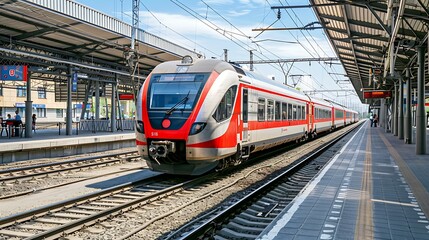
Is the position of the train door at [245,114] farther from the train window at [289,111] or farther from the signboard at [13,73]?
the signboard at [13,73]

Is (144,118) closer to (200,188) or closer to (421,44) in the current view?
(200,188)

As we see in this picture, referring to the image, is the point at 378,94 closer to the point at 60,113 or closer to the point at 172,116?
the point at 172,116

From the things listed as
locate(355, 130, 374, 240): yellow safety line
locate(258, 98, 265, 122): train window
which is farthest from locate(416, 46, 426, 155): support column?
locate(355, 130, 374, 240): yellow safety line

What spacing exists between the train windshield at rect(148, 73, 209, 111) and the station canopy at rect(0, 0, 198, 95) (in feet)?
25.0

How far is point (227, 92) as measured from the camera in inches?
440

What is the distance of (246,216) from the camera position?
25.8 ft

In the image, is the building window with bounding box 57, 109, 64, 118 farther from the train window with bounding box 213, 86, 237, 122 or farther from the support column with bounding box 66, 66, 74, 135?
the train window with bounding box 213, 86, 237, 122

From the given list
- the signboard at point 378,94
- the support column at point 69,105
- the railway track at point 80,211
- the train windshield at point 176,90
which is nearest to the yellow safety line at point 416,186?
the railway track at point 80,211

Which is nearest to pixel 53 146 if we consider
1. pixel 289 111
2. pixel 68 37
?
pixel 68 37

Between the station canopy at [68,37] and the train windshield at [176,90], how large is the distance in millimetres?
7615

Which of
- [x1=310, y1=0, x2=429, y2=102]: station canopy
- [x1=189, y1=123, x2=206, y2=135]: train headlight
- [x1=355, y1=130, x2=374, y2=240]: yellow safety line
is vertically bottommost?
[x1=355, y1=130, x2=374, y2=240]: yellow safety line

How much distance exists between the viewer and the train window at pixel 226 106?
1072 cm

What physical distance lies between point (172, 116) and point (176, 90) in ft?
2.54

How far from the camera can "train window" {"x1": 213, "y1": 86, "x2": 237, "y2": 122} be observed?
1072cm
